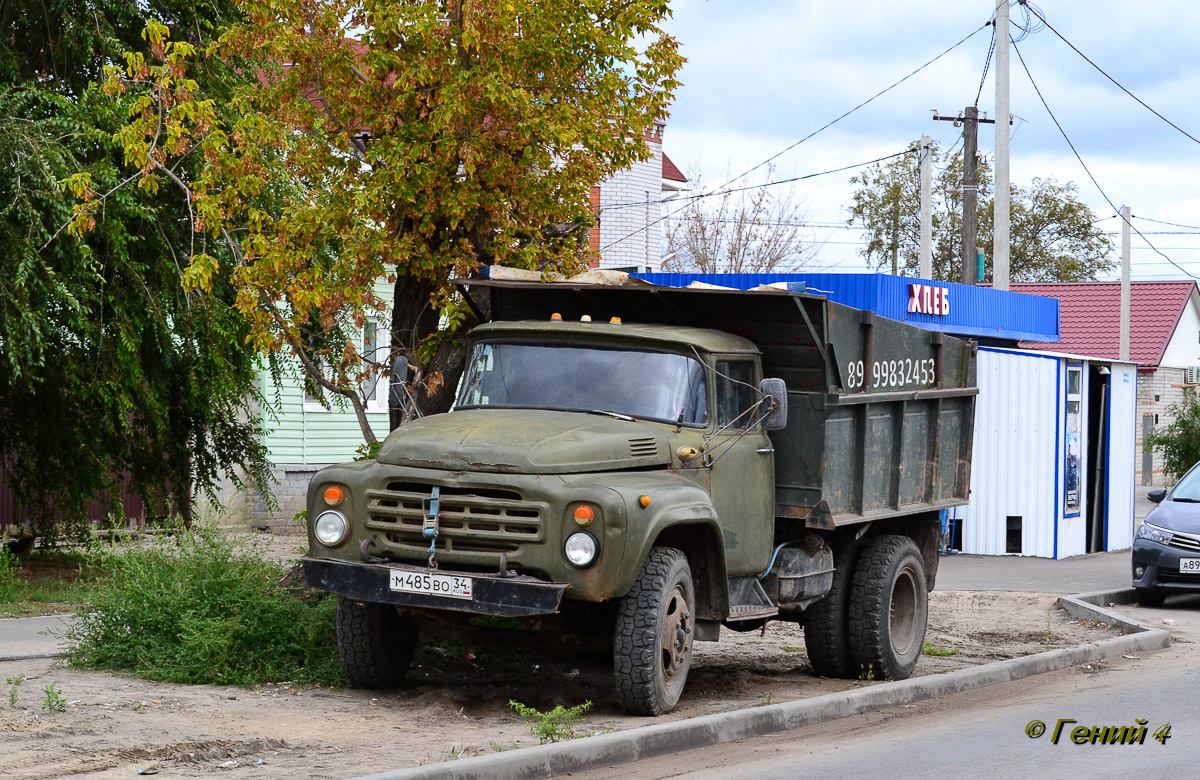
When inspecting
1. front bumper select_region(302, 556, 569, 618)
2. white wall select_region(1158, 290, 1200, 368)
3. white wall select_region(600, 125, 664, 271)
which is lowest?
front bumper select_region(302, 556, 569, 618)

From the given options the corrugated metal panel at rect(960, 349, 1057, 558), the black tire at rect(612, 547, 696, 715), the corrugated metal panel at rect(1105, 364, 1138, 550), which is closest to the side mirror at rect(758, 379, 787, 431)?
the black tire at rect(612, 547, 696, 715)

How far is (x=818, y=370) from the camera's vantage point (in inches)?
371

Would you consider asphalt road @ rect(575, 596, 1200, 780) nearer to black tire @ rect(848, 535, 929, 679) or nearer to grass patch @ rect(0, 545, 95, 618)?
black tire @ rect(848, 535, 929, 679)

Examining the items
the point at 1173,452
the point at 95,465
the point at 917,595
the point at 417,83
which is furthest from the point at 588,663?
the point at 1173,452

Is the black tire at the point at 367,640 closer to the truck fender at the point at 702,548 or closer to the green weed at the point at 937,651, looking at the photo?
the truck fender at the point at 702,548

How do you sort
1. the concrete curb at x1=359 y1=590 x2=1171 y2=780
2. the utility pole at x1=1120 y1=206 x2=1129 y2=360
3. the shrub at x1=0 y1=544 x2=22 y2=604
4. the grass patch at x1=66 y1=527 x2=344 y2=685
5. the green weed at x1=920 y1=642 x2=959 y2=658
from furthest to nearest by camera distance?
the utility pole at x1=1120 y1=206 x2=1129 y2=360, the shrub at x1=0 y1=544 x2=22 y2=604, the green weed at x1=920 y1=642 x2=959 y2=658, the grass patch at x1=66 y1=527 x2=344 y2=685, the concrete curb at x1=359 y1=590 x2=1171 y2=780

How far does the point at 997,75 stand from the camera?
22.3 meters

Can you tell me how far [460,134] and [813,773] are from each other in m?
5.38

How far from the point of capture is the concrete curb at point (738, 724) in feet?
21.3

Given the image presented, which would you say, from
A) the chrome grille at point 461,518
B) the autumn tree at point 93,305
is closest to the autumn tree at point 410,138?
the autumn tree at point 93,305

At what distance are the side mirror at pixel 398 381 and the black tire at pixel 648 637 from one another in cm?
241

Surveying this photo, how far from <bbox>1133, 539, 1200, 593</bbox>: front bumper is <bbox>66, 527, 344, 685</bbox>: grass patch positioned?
29.9 ft

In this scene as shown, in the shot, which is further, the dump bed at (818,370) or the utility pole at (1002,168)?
the utility pole at (1002,168)

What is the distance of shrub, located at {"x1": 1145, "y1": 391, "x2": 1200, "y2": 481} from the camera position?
93.9 feet
